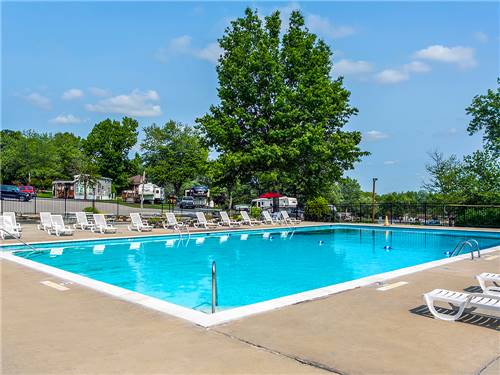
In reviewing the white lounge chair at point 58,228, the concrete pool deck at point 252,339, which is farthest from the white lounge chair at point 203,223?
the concrete pool deck at point 252,339

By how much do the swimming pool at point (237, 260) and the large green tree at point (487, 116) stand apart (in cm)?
1183

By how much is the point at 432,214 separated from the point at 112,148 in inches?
2303

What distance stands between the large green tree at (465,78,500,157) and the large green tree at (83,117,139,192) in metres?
56.8

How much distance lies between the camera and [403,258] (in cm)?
1540

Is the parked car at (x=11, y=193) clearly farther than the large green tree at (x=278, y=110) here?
Yes

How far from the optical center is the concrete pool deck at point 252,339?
400cm

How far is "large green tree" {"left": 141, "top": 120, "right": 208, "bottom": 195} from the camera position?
198 feet

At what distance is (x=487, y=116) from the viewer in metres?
31.6

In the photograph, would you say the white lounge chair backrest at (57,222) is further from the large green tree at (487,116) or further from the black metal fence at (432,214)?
the large green tree at (487,116)

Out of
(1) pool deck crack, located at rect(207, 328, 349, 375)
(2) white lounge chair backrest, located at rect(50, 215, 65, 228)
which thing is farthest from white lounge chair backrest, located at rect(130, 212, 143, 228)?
(1) pool deck crack, located at rect(207, 328, 349, 375)

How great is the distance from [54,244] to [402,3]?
15329 mm

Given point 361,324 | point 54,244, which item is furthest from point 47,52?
point 361,324

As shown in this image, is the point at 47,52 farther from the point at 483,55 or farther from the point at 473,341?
the point at 483,55

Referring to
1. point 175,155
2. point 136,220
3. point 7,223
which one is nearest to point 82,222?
point 136,220
